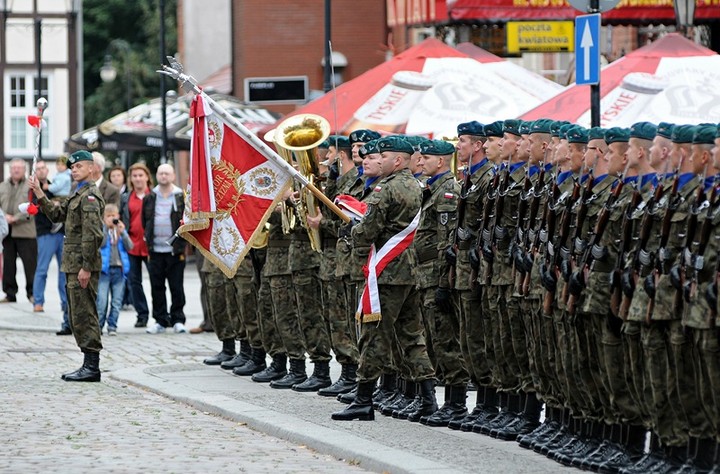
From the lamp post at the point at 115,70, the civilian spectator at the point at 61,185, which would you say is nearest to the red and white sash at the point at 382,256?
the civilian spectator at the point at 61,185

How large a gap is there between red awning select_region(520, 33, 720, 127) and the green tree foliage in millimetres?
50406

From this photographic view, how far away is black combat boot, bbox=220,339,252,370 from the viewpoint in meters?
16.5

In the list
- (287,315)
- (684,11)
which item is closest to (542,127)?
(287,315)

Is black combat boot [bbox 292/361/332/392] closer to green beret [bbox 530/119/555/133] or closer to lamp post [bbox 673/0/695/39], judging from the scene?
green beret [bbox 530/119/555/133]

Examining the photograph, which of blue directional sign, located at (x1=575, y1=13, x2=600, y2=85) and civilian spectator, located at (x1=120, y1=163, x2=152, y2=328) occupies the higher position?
blue directional sign, located at (x1=575, y1=13, x2=600, y2=85)

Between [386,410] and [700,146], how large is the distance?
450cm

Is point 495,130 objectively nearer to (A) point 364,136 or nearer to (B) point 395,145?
(B) point 395,145

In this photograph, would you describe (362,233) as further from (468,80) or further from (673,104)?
(468,80)

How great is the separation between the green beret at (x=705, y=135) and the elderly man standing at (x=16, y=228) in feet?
54.2

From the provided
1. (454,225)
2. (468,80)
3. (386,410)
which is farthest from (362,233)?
(468,80)

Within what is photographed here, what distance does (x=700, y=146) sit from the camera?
921 cm

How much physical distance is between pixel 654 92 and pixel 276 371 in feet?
15.2

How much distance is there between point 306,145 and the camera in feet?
46.2

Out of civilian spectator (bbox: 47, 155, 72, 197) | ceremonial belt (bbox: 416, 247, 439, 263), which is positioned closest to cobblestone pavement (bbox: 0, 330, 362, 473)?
ceremonial belt (bbox: 416, 247, 439, 263)
